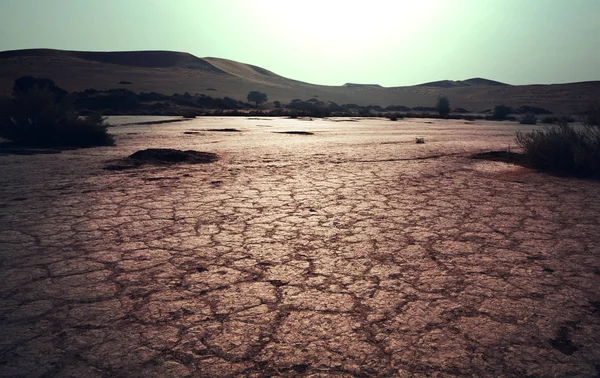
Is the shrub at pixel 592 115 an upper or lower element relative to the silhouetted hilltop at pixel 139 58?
lower

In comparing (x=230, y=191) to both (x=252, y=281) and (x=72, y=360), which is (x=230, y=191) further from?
(x=72, y=360)

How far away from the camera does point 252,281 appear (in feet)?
7.58

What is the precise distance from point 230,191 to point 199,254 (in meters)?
1.88

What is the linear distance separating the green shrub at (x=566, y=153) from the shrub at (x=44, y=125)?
26.7ft

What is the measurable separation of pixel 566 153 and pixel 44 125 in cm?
968

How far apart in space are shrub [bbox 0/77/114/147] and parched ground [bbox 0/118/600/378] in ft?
14.3

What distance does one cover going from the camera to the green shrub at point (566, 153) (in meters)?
5.57

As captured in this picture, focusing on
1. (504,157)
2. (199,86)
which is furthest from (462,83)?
(504,157)

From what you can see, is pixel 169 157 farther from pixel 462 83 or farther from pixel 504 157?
pixel 462 83

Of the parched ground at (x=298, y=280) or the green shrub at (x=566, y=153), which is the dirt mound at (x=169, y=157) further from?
the green shrub at (x=566, y=153)

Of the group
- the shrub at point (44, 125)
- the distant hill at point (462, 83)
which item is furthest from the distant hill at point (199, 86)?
the shrub at point (44, 125)

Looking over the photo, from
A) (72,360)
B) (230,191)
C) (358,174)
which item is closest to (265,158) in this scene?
(358,174)

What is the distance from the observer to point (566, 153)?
5918mm

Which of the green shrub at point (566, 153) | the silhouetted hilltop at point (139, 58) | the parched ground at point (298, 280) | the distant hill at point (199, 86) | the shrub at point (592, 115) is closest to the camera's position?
the parched ground at point (298, 280)
